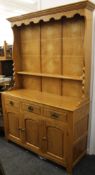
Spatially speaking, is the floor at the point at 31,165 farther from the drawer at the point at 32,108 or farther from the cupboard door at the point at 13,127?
the drawer at the point at 32,108

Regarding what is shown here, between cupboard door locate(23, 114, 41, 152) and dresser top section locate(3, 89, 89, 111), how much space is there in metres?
0.23

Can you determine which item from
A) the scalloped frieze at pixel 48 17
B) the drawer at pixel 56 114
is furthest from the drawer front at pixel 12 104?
the scalloped frieze at pixel 48 17

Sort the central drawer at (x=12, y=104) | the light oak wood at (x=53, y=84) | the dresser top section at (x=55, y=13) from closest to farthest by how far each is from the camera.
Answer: the dresser top section at (x=55, y=13) → the light oak wood at (x=53, y=84) → the central drawer at (x=12, y=104)

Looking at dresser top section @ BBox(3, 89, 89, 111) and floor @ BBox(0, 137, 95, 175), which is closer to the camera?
dresser top section @ BBox(3, 89, 89, 111)

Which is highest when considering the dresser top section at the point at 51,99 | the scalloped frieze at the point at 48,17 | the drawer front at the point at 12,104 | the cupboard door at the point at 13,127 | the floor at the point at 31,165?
the scalloped frieze at the point at 48,17

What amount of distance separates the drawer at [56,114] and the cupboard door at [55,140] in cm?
8

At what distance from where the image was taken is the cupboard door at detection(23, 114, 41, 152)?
2.26 m

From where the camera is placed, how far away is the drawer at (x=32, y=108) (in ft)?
7.21

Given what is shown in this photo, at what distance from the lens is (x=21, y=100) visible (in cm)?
237

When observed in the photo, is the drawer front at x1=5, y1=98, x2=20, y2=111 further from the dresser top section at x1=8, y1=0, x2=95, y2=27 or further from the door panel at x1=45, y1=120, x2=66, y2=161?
the dresser top section at x1=8, y1=0, x2=95, y2=27

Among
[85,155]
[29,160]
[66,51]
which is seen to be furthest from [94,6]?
[29,160]

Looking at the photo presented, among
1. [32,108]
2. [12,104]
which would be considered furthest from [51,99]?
[12,104]

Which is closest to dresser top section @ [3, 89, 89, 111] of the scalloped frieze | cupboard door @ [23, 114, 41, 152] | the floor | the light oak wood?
the light oak wood

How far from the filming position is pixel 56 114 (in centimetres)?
201
